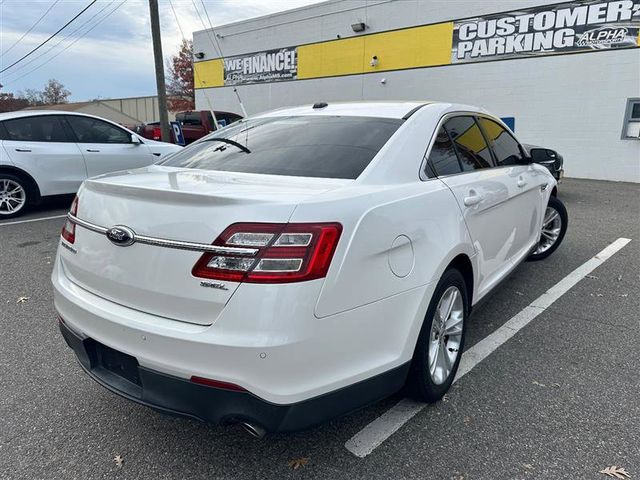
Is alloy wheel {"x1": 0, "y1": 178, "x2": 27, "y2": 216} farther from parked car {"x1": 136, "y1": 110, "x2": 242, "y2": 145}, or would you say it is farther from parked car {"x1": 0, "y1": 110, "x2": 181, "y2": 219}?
parked car {"x1": 136, "y1": 110, "x2": 242, "y2": 145}

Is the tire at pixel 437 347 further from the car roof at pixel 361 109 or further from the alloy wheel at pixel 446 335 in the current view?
the car roof at pixel 361 109

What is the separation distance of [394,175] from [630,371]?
2141 millimetres

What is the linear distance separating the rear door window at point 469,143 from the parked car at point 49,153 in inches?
250


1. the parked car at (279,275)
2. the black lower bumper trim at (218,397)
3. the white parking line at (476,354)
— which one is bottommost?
the white parking line at (476,354)

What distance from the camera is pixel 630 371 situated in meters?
3.05

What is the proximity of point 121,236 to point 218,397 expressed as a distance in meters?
0.78

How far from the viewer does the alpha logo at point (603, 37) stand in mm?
12000

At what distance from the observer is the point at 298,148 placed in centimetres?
264

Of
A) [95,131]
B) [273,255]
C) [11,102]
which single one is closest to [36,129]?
[95,131]

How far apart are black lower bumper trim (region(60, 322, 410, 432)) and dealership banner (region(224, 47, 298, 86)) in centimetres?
1952

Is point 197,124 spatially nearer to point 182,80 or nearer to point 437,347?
point 437,347

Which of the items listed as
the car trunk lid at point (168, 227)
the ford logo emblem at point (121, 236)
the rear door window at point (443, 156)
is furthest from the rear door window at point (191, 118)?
the ford logo emblem at point (121, 236)

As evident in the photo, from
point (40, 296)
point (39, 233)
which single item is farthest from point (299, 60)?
point (40, 296)

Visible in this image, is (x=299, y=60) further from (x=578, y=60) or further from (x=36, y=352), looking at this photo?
(x=36, y=352)
